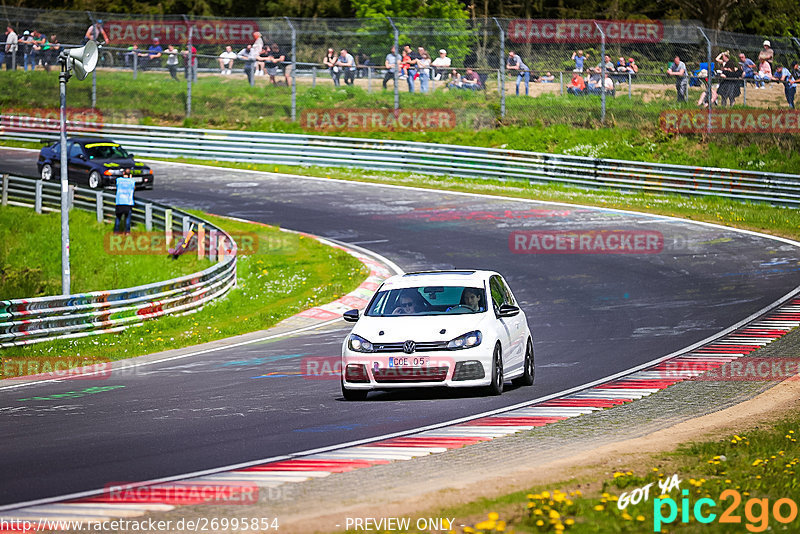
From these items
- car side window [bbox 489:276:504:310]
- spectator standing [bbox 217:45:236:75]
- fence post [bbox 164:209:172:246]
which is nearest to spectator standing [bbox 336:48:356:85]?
spectator standing [bbox 217:45:236:75]

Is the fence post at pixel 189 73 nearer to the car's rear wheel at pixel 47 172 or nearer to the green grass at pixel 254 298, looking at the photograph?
the car's rear wheel at pixel 47 172

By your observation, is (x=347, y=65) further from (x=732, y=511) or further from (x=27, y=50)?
(x=732, y=511)

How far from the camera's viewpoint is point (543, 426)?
10953mm

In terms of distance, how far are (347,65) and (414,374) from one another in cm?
2787

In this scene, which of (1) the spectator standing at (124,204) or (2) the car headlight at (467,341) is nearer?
(2) the car headlight at (467,341)

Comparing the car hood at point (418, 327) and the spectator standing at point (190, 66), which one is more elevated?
the spectator standing at point (190, 66)

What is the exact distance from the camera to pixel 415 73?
37.5 metres

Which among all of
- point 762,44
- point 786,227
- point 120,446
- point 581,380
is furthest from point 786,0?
point 120,446

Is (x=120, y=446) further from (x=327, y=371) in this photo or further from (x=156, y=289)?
(x=156, y=289)

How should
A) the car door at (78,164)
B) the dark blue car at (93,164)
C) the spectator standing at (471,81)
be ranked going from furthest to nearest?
1. the spectator standing at (471,81)
2. the car door at (78,164)
3. the dark blue car at (93,164)

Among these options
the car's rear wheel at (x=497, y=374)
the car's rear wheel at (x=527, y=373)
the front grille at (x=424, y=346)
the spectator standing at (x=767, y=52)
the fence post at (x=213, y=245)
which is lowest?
the fence post at (x=213, y=245)

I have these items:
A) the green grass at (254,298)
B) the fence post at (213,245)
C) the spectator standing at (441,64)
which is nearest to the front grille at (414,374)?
the green grass at (254,298)

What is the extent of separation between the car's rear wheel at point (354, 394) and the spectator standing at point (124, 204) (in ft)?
56.6

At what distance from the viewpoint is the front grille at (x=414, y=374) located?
12.2m
